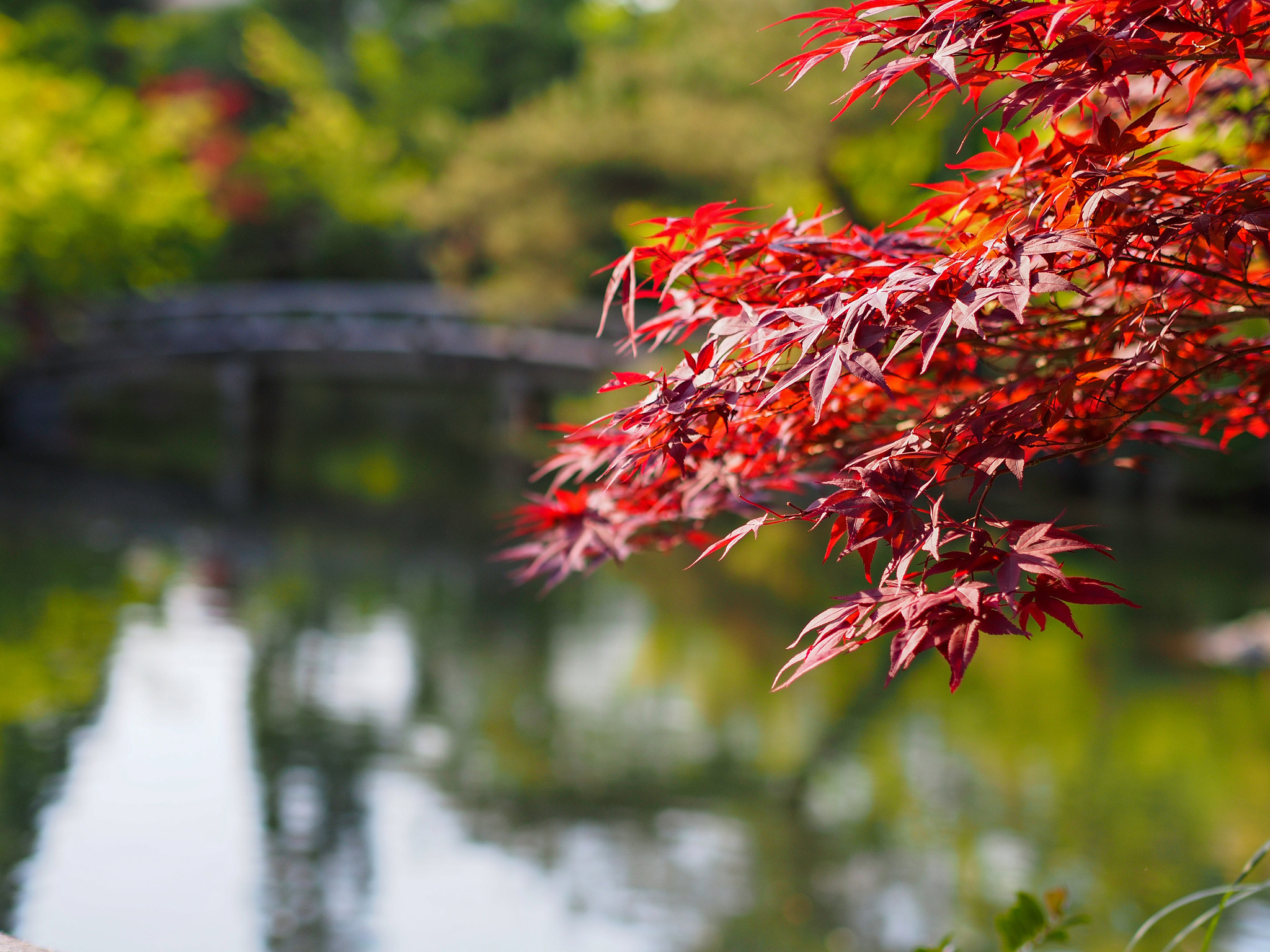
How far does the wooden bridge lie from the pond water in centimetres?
660

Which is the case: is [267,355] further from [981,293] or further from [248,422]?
[981,293]

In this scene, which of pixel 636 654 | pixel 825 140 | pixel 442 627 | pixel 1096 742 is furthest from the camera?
pixel 825 140

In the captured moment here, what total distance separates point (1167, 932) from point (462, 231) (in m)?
16.2

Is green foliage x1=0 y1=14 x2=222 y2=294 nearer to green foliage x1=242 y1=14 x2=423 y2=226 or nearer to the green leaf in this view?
green foliage x1=242 y1=14 x2=423 y2=226

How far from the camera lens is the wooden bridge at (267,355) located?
16.7 meters

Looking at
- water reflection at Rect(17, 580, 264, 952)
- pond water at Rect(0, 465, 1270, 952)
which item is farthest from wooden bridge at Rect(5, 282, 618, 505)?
water reflection at Rect(17, 580, 264, 952)

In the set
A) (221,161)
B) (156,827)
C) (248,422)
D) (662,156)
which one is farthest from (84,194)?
(156,827)

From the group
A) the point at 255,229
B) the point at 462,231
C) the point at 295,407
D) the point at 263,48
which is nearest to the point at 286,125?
the point at 263,48

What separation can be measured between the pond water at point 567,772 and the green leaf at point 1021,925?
2.35 metres

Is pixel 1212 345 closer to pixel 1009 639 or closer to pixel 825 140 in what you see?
pixel 1009 639

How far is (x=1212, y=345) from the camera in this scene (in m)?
1.85

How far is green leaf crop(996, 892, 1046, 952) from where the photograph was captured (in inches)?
87.4

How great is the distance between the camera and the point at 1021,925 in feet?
7.30

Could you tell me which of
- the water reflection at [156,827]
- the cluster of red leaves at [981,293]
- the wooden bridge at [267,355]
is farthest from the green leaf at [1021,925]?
the wooden bridge at [267,355]
